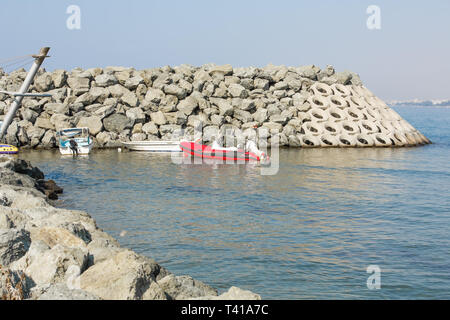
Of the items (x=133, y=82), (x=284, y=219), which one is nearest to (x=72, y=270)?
(x=284, y=219)

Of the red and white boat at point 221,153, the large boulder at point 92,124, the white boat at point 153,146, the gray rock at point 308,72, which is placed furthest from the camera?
the gray rock at point 308,72

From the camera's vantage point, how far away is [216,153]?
41406mm

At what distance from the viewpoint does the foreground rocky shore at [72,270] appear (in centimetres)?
919

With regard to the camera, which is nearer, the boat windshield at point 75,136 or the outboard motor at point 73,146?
the outboard motor at point 73,146

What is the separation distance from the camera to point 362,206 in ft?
79.2

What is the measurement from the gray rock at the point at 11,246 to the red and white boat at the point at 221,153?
28331 mm

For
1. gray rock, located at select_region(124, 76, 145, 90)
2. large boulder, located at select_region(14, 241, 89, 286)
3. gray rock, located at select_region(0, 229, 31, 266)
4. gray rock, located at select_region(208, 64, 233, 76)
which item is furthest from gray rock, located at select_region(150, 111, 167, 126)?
large boulder, located at select_region(14, 241, 89, 286)

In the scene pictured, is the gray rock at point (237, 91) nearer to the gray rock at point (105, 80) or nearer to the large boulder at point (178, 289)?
the gray rock at point (105, 80)

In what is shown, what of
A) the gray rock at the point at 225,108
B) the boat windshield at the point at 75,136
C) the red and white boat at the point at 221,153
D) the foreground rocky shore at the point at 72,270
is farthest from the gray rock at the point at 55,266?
the gray rock at the point at 225,108

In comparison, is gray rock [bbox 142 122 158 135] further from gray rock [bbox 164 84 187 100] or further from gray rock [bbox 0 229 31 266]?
gray rock [bbox 0 229 31 266]

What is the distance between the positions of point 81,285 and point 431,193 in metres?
22.8
